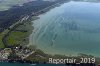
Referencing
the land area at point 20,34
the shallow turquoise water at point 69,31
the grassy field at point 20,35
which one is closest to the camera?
the land area at point 20,34

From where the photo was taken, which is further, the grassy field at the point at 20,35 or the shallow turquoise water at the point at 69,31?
the grassy field at the point at 20,35

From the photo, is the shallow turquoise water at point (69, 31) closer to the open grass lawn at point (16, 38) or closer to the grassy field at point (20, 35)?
the grassy field at point (20, 35)

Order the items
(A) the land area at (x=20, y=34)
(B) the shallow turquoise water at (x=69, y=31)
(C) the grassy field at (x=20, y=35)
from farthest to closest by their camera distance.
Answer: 1. (C) the grassy field at (x=20, y=35)
2. (B) the shallow turquoise water at (x=69, y=31)
3. (A) the land area at (x=20, y=34)

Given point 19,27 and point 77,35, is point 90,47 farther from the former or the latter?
point 19,27

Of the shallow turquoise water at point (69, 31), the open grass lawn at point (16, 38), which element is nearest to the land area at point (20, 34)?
the open grass lawn at point (16, 38)

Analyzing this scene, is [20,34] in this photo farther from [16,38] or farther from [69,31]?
[69,31]

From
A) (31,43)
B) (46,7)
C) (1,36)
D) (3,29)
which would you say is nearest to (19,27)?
(3,29)
